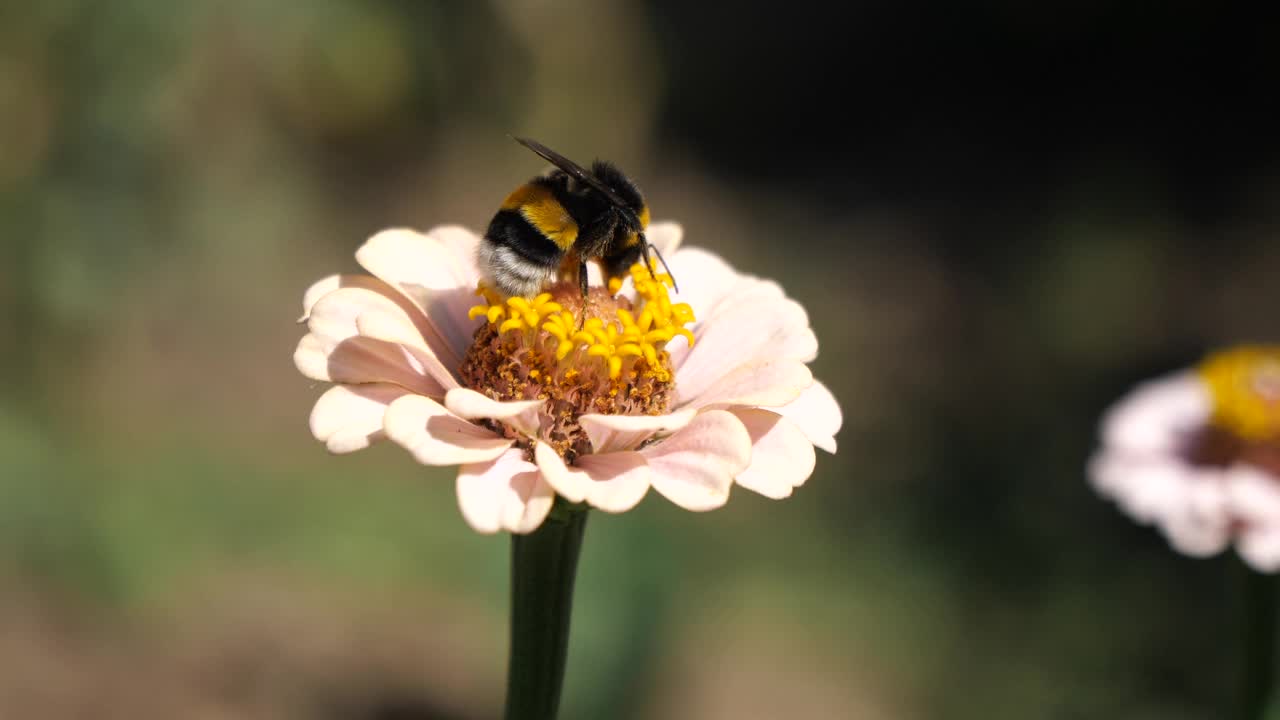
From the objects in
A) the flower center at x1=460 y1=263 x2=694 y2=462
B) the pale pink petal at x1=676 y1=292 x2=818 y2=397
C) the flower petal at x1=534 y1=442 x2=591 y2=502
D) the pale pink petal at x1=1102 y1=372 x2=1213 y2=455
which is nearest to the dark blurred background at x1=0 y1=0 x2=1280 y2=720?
the pale pink petal at x1=1102 y1=372 x2=1213 y2=455

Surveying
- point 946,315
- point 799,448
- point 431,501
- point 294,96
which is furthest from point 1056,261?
point 799,448

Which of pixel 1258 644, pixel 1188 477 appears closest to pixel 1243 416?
pixel 1188 477

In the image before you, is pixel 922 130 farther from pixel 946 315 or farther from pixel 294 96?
pixel 294 96

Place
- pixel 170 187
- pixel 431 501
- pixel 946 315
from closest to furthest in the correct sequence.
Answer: pixel 431 501 → pixel 170 187 → pixel 946 315

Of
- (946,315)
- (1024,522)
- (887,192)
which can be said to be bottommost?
→ (1024,522)

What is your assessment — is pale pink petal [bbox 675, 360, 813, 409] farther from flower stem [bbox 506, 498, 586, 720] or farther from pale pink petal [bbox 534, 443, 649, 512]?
flower stem [bbox 506, 498, 586, 720]

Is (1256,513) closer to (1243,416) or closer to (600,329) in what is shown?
(1243,416)
